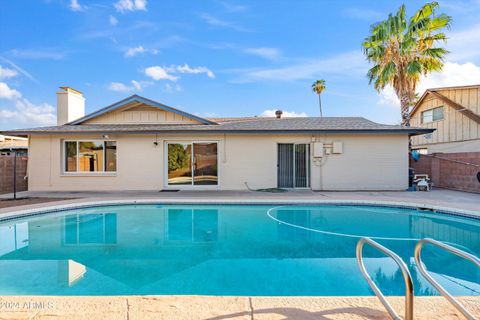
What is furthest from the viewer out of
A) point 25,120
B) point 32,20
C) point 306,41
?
point 25,120

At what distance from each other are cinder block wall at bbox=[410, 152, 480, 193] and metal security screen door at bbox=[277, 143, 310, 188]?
6.74 m

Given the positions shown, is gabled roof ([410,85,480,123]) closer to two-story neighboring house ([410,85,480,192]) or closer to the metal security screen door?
two-story neighboring house ([410,85,480,192])

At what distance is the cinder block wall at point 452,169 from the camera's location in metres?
12.2

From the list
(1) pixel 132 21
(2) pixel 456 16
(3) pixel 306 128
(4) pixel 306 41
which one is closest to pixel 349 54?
(4) pixel 306 41

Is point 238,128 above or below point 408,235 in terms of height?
above

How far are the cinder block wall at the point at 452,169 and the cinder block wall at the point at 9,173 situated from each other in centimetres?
2034

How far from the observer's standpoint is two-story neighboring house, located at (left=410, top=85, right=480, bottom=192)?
12.7m

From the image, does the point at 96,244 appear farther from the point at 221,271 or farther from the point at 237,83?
the point at 237,83

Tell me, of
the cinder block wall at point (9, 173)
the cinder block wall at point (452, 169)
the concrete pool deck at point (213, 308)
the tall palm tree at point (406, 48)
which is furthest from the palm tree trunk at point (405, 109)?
the cinder block wall at point (9, 173)

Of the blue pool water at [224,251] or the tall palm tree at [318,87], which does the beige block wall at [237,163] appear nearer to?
the blue pool water at [224,251]

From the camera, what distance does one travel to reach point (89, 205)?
32.5ft

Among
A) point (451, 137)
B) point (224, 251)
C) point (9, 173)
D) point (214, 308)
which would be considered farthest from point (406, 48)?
point (9, 173)

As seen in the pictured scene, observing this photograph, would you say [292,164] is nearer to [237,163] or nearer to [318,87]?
[237,163]

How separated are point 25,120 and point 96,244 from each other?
22649mm
